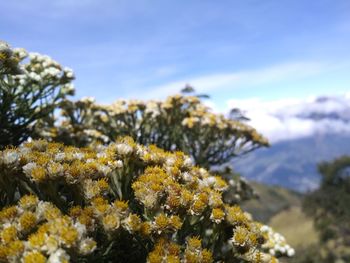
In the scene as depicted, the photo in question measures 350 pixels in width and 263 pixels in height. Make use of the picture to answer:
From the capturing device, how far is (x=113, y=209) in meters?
4.14

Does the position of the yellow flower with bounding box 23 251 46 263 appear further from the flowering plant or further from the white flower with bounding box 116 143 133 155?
the white flower with bounding box 116 143 133 155

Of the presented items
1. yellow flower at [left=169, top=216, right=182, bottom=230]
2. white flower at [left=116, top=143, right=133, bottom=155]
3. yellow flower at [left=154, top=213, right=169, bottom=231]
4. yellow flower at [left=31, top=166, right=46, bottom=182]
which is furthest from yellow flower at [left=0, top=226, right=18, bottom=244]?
white flower at [left=116, top=143, right=133, bottom=155]

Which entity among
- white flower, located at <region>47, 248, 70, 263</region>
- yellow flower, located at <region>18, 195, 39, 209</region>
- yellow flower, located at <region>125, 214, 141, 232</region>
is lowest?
yellow flower, located at <region>125, 214, 141, 232</region>

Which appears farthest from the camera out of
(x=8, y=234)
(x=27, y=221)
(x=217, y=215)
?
(x=217, y=215)

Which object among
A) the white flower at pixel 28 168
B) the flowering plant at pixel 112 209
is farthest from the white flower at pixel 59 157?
the white flower at pixel 28 168

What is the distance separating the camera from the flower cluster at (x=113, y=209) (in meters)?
3.66

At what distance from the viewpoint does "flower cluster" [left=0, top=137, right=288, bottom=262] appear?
366 centimetres

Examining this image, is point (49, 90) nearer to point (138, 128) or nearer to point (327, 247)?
point (138, 128)

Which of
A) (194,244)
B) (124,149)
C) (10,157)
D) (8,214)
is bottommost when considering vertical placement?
(194,244)

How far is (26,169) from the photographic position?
438cm

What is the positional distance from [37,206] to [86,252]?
75cm

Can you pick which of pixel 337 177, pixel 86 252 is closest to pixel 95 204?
pixel 86 252

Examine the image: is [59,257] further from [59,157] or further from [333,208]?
[333,208]

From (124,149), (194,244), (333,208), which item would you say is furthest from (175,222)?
(333,208)
